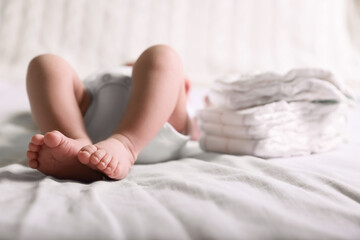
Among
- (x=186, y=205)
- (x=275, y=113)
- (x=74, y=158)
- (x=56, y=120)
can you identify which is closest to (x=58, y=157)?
(x=74, y=158)

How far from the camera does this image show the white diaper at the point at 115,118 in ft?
2.75

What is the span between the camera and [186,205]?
0.48 m

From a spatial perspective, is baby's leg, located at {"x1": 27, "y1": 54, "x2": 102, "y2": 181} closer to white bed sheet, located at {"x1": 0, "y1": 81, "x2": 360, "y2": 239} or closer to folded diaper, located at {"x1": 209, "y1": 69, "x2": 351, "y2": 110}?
white bed sheet, located at {"x1": 0, "y1": 81, "x2": 360, "y2": 239}

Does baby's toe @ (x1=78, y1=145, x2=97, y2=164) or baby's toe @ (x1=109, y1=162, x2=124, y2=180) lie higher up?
baby's toe @ (x1=78, y1=145, x2=97, y2=164)

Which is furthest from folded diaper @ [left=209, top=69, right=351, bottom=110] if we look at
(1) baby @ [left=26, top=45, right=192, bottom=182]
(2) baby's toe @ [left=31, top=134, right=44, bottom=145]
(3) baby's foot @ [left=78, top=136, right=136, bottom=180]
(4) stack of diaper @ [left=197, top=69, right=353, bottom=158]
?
(2) baby's toe @ [left=31, top=134, right=44, bottom=145]

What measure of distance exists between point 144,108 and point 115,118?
173 mm

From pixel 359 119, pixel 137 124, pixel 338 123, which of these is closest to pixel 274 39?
pixel 359 119

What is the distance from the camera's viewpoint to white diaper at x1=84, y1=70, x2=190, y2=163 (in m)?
0.84

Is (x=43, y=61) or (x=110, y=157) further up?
(x=43, y=61)

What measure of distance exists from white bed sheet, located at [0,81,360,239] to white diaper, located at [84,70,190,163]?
0.33ft

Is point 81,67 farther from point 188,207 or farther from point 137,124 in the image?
Answer: point 188,207

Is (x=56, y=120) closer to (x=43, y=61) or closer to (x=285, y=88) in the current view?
(x=43, y=61)

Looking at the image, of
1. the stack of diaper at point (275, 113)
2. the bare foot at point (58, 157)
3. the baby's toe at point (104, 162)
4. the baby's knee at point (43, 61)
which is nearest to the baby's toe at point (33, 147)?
the bare foot at point (58, 157)

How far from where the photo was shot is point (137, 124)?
2.38 ft
